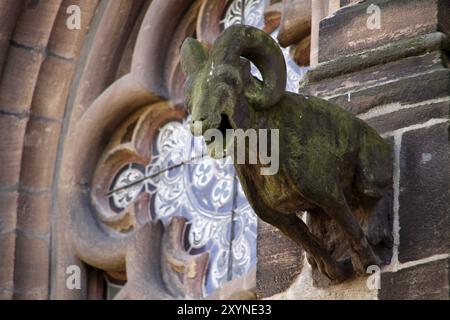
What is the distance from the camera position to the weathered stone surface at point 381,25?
5641mm

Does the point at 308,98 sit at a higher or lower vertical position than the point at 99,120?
lower

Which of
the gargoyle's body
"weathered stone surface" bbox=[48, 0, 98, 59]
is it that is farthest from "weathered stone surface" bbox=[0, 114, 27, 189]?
the gargoyle's body

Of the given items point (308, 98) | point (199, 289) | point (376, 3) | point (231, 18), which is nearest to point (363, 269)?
point (308, 98)

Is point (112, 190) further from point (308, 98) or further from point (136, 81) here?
point (308, 98)

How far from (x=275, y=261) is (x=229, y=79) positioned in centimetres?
79

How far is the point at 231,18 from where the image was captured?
8250 mm

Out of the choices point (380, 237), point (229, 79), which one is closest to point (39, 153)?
Answer: point (380, 237)

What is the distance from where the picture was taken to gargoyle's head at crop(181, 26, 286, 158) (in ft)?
16.4

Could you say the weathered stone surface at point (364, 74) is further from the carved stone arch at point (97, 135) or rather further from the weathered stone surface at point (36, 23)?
the weathered stone surface at point (36, 23)

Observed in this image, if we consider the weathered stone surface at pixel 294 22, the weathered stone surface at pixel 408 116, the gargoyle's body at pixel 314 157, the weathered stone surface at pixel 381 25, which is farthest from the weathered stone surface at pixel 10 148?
the gargoyle's body at pixel 314 157

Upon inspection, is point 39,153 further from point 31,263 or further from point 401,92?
point 401,92

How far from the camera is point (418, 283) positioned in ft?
17.3

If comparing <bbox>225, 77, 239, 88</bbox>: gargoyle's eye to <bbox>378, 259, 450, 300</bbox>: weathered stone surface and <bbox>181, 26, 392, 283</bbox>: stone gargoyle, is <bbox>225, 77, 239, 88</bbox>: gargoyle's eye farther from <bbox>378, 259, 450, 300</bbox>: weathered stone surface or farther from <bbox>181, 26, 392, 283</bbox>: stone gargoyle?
<bbox>378, 259, 450, 300</bbox>: weathered stone surface
